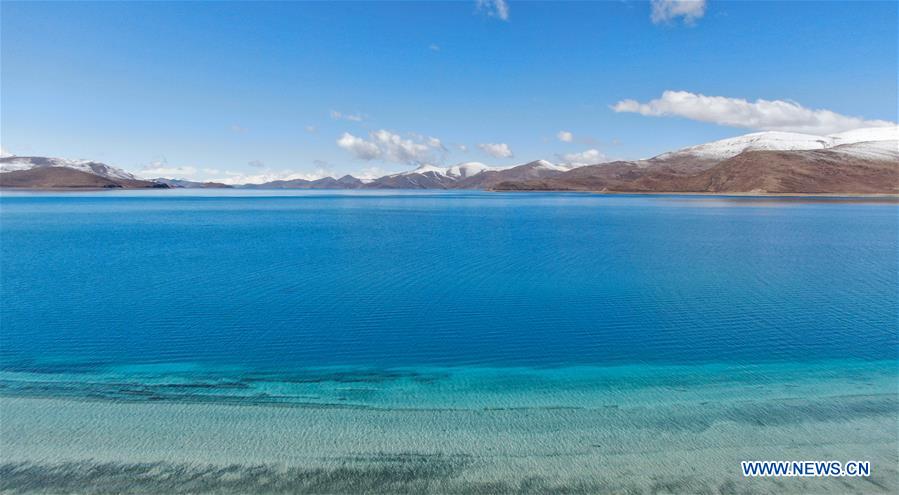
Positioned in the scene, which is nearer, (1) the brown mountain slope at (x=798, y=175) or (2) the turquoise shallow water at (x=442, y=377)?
Result: (2) the turquoise shallow water at (x=442, y=377)

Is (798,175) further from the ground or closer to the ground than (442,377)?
further from the ground

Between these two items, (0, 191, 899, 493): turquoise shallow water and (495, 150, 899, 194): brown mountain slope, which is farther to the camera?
(495, 150, 899, 194): brown mountain slope

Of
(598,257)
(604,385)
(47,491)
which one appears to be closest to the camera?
(47,491)

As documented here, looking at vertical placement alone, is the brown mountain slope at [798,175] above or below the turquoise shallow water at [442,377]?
above

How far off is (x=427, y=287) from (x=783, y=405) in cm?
1275

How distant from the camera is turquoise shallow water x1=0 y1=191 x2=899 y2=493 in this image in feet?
24.8

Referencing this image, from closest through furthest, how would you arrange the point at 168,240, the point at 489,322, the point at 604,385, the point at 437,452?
1. the point at 437,452
2. the point at 604,385
3. the point at 489,322
4. the point at 168,240

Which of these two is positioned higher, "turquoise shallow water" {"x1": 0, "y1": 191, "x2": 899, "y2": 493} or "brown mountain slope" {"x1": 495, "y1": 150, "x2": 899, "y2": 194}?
"brown mountain slope" {"x1": 495, "y1": 150, "x2": 899, "y2": 194}

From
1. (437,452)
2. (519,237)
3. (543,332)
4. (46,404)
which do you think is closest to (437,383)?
(437,452)

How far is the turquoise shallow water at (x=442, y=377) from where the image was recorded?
7.55 m

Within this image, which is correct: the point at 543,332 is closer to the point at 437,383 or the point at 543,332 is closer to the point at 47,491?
the point at 437,383

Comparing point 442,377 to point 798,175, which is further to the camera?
point 798,175

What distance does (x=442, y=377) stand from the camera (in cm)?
1105

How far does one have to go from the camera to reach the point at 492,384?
10633 mm
